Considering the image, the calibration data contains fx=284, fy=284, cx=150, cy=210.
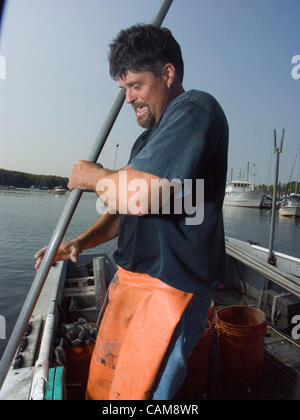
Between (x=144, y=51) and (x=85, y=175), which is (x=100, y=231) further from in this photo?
(x=144, y=51)

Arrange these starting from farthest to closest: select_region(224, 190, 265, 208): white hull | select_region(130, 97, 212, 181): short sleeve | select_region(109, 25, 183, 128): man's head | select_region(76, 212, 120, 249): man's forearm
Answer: select_region(224, 190, 265, 208): white hull < select_region(76, 212, 120, 249): man's forearm < select_region(109, 25, 183, 128): man's head < select_region(130, 97, 212, 181): short sleeve

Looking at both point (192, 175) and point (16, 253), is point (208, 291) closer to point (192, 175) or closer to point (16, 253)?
point (192, 175)

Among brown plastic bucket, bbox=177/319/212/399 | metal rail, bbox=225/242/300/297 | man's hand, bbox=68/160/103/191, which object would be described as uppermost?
man's hand, bbox=68/160/103/191

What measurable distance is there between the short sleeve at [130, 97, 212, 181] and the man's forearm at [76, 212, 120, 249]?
1088 millimetres

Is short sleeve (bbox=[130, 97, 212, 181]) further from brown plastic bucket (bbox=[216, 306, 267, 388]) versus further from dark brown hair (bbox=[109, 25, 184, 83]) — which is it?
brown plastic bucket (bbox=[216, 306, 267, 388])

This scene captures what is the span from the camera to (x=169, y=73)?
169cm

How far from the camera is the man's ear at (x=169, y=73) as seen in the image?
5.51ft

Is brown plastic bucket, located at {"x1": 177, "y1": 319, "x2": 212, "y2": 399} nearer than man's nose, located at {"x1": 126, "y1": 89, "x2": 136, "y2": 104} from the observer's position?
No

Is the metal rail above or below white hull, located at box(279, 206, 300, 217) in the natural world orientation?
above

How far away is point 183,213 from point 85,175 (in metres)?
0.60

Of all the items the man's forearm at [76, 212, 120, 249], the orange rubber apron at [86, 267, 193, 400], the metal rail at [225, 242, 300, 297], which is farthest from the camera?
the metal rail at [225, 242, 300, 297]

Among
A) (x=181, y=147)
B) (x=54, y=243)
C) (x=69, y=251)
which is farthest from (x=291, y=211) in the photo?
(x=181, y=147)

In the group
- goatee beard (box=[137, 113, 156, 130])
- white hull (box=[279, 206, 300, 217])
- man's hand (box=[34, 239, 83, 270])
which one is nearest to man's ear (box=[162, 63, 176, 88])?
goatee beard (box=[137, 113, 156, 130])

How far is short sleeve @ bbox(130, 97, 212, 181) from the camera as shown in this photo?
4.28 feet
